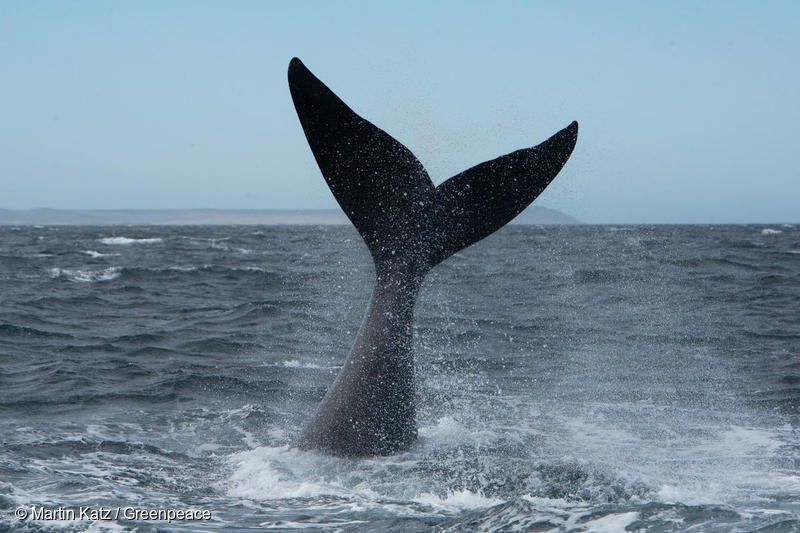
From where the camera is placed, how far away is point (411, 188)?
6.25m

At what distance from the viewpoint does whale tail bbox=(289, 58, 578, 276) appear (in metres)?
5.96

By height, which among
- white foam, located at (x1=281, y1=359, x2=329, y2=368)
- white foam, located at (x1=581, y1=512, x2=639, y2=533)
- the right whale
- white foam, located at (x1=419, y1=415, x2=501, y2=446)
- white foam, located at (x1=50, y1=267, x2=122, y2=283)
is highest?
the right whale

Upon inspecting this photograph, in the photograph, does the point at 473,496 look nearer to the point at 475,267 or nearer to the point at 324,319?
the point at 324,319

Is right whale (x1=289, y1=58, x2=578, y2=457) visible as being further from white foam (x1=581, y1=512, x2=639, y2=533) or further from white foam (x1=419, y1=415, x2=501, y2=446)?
white foam (x1=581, y1=512, x2=639, y2=533)

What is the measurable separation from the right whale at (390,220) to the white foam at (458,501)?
74cm

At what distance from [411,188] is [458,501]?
217 cm

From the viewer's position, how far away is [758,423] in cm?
783

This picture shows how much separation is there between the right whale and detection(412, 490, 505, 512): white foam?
2.43 feet

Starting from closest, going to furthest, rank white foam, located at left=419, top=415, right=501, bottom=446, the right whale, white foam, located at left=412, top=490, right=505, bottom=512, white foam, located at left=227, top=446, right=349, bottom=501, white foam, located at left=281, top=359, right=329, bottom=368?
white foam, located at left=412, top=490, right=505, bottom=512, white foam, located at left=227, top=446, right=349, bottom=501, the right whale, white foam, located at left=419, top=415, right=501, bottom=446, white foam, located at left=281, top=359, right=329, bottom=368

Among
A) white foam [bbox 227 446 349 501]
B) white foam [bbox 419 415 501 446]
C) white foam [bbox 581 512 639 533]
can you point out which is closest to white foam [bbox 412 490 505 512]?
white foam [bbox 227 446 349 501]

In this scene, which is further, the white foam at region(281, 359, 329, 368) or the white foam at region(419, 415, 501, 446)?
the white foam at region(281, 359, 329, 368)

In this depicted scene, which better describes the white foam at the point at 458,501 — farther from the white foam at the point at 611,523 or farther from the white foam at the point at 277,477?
the white foam at the point at 611,523

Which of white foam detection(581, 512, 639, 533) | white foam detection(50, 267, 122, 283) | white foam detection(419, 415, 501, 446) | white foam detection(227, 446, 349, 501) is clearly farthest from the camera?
white foam detection(50, 267, 122, 283)

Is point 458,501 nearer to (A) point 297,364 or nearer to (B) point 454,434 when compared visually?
(B) point 454,434
